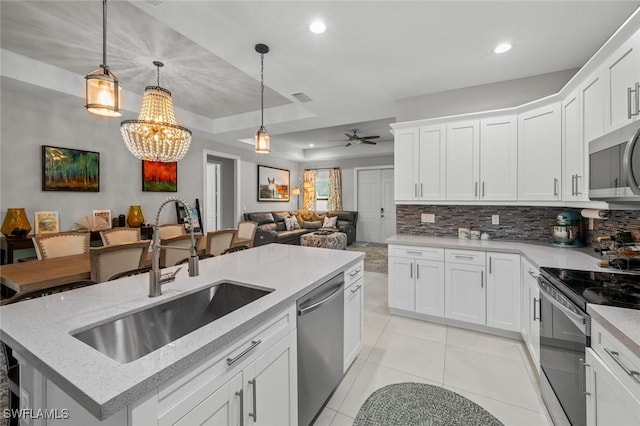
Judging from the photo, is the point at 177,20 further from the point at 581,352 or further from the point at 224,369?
the point at 581,352

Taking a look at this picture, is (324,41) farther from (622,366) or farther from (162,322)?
(622,366)

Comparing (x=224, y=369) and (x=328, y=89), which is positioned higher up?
(x=328, y=89)

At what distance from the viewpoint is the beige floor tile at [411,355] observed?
2.22 m

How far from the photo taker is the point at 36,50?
9.49 ft

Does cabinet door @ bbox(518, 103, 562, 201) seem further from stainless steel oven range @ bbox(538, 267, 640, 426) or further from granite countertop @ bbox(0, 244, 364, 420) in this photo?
granite countertop @ bbox(0, 244, 364, 420)

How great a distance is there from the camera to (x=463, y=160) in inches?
122

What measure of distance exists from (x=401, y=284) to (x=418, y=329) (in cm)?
50

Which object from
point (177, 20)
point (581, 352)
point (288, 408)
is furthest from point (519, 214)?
point (177, 20)

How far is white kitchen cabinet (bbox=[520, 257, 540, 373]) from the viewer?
2.05m

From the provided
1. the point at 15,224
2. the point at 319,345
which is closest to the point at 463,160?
the point at 319,345

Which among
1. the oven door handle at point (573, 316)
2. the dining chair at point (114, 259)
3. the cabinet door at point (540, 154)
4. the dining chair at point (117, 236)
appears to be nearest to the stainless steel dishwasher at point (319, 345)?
the oven door handle at point (573, 316)

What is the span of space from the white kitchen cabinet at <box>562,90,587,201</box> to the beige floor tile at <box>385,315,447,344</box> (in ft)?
5.71

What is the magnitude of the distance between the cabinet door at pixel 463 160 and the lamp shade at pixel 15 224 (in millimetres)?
4938

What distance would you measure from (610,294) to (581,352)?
338mm
